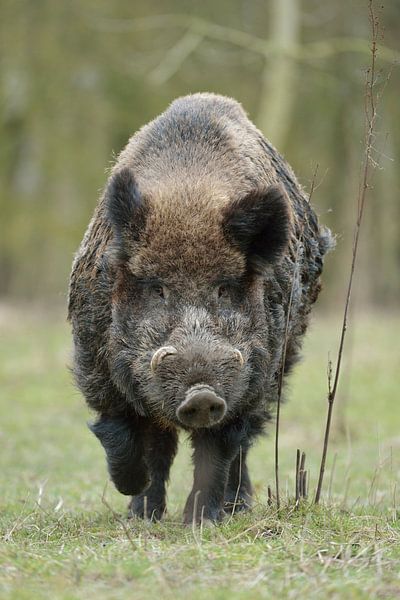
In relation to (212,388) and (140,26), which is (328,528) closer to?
(212,388)

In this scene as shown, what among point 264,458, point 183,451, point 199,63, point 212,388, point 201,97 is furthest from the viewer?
point 199,63

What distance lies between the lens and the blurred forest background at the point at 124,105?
23.5 meters

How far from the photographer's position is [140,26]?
69.5 ft

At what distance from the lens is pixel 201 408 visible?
5.24 m

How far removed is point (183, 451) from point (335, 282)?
56.2ft

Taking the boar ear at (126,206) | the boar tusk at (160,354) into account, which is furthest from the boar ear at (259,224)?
the boar tusk at (160,354)

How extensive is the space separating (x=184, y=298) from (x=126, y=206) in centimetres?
66

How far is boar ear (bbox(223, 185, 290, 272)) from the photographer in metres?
6.00

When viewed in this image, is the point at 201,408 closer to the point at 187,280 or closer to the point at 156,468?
the point at 187,280

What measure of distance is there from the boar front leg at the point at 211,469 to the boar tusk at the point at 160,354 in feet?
2.76

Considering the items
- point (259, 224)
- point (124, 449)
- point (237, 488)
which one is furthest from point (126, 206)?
point (237, 488)

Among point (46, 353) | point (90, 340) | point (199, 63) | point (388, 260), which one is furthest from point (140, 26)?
point (90, 340)

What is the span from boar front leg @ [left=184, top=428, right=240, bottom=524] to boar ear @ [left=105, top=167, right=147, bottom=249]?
4.13ft

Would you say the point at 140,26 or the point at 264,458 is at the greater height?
the point at 140,26
